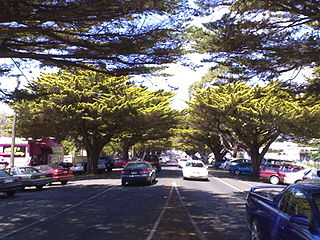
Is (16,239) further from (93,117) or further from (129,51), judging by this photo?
(93,117)

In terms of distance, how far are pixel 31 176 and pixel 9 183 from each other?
3169 millimetres

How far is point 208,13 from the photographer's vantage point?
33.8ft

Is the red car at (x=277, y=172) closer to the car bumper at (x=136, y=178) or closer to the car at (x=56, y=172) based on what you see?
the car bumper at (x=136, y=178)

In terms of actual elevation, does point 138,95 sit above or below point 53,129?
above

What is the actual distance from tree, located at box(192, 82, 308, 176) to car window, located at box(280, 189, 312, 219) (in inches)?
687

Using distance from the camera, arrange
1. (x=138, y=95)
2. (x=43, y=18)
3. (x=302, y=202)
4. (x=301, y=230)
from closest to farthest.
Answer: (x=301, y=230), (x=302, y=202), (x=43, y=18), (x=138, y=95)

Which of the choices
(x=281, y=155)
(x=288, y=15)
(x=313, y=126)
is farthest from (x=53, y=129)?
(x=281, y=155)

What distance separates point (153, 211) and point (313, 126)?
20597mm

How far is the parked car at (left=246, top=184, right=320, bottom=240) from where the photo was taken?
13.7 feet

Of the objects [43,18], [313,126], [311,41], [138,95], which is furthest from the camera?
[138,95]

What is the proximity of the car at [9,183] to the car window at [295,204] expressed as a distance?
44.0 ft

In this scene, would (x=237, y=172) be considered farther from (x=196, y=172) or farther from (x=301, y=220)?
(x=301, y=220)

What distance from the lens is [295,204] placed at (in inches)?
197

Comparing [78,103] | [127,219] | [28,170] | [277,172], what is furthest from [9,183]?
[277,172]
